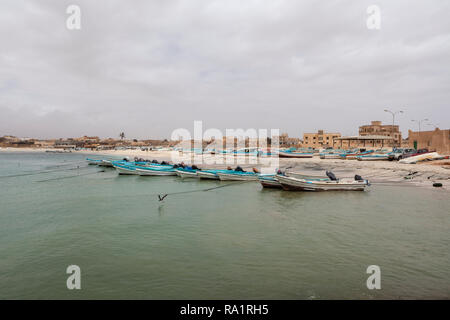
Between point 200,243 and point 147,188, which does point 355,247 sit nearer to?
point 200,243

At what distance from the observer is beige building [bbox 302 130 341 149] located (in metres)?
127

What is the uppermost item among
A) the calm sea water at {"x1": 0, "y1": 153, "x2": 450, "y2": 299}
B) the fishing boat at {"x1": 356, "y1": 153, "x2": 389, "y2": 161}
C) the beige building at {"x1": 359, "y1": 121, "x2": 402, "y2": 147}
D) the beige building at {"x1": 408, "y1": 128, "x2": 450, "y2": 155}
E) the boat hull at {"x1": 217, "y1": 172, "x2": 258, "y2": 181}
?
the beige building at {"x1": 359, "y1": 121, "x2": 402, "y2": 147}

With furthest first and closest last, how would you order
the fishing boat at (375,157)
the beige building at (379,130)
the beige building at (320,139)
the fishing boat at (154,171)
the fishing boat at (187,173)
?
the beige building at (320,139) → the beige building at (379,130) → the fishing boat at (375,157) → the fishing boat at (154,171) → the fishing boat at (187,173)

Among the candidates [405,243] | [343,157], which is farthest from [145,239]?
[343,157]

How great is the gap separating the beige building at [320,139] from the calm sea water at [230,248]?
110 meters

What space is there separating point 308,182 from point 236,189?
788 centimetres

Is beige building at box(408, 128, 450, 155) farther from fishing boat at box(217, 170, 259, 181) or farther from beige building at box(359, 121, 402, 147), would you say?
beige building at box(359, 121, 402, 147)

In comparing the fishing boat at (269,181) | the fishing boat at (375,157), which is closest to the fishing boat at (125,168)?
the fishing boat at (269,181)

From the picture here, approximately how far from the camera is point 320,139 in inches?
5089

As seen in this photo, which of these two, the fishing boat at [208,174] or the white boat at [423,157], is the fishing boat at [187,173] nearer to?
the fishing boat at [208,174]

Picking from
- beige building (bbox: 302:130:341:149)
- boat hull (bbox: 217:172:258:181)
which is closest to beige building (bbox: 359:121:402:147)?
beige building (bbox: 302:130:341:149)

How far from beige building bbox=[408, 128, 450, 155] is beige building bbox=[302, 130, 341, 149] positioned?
60.4 m

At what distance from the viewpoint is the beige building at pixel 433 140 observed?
5316cm
